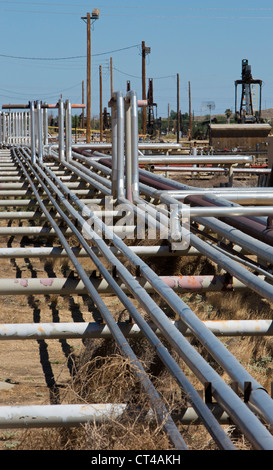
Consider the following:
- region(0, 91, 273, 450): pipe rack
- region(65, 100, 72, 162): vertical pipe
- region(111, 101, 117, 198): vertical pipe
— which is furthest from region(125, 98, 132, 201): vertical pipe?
region(65, 100, 72, 162): vertical pipe

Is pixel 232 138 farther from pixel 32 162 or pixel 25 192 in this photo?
pixel 25 192

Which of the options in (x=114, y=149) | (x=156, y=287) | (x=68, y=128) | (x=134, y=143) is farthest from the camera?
(x=68, y=128)

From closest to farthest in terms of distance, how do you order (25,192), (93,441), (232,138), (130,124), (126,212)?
1. (93,441)
2. (126,212)
3. (130,124)
4. (25,192)
5. (232,138)

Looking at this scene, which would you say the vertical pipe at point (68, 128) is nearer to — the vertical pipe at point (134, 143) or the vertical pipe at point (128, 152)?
the vertical pipe at point (128, 152)

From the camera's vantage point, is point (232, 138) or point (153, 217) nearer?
point (153, 217)

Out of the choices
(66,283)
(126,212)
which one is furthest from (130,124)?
(66,283)

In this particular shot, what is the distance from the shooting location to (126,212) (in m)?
7.12

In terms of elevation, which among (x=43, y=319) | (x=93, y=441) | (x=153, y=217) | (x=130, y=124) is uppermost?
(x=130, y=124)

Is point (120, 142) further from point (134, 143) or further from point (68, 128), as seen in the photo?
point (68, 128)

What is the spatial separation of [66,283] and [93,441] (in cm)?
290

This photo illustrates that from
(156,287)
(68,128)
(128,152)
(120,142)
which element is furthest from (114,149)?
(156,287)

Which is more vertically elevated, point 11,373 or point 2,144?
point 2,144

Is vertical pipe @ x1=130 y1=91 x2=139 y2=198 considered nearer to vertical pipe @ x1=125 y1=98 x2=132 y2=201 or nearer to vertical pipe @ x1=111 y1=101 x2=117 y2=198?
vertical pipe @ x1=125 y1=98 x2=132 y2=201
